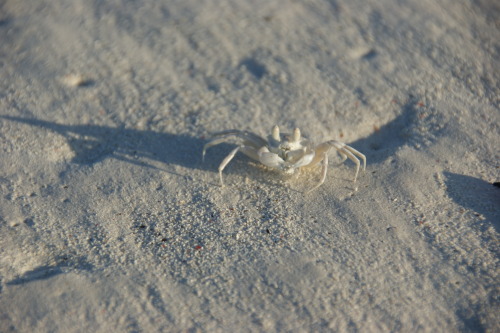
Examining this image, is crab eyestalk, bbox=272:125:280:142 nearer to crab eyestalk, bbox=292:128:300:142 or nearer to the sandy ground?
crab eyestalk, bbox=292:128:300:142

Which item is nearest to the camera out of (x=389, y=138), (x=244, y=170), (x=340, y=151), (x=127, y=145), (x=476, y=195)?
(x=476, y=195)

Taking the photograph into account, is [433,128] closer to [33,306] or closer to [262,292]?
[262,292]

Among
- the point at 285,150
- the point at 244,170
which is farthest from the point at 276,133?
the point at 244,170

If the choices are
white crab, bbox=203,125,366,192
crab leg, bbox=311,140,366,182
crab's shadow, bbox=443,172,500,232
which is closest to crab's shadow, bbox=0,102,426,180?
white crab, bbox=203,125,366,192

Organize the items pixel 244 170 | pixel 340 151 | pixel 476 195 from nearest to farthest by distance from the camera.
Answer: pixel 476 195 → pixel 340 151 → pixel 244 170

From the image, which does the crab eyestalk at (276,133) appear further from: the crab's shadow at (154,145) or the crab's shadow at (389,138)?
the crab's shadow at (389,138)

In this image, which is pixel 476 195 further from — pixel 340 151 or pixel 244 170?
pixel 244 170
